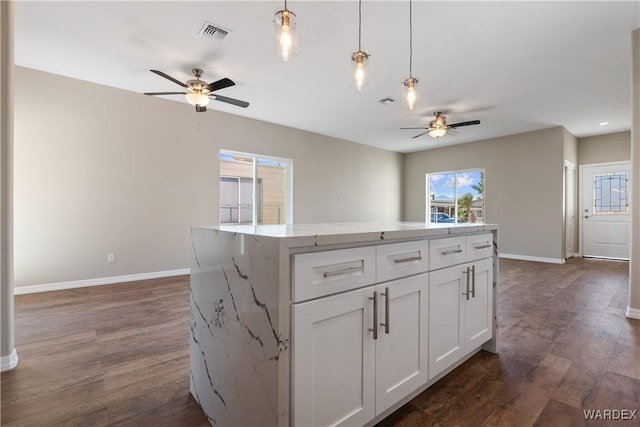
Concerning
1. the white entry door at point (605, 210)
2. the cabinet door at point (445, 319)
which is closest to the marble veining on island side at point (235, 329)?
the cabinet door at point (445, 319)

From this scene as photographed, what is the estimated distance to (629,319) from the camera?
9.07ft

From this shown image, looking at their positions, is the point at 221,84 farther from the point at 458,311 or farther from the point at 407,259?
the point at 458,311

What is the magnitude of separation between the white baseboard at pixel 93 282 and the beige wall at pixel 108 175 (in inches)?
2.3

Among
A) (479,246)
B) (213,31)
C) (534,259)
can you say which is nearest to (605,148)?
(534,259)

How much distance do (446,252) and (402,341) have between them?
56 cm

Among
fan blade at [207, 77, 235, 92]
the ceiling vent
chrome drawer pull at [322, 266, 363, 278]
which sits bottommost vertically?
chrome drawer pull at [322, 266, 363, 278]

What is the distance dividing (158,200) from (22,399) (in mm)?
3255

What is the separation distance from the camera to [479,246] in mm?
1912

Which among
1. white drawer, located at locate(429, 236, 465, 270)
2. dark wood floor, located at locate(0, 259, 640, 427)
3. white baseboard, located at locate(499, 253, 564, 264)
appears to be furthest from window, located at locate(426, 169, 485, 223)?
white drawer, located at locate(429, 236, 465, 270)

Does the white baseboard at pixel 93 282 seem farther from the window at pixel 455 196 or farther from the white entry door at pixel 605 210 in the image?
the white entry door at pixel 605 210

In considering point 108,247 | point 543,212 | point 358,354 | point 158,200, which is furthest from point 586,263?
point 108,247

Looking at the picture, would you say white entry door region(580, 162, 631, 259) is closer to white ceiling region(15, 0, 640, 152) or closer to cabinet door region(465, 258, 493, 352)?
white ceiling region(15, 0, 640, 152)

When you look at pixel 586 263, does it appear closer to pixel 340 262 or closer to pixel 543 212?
pixel 543 212

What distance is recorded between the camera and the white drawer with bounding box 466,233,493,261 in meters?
1.83
